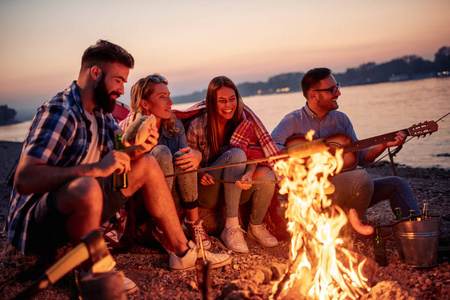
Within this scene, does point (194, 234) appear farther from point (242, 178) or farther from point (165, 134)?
point (165, 134)

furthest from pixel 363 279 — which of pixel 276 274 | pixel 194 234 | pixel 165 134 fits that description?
pixel 165 134

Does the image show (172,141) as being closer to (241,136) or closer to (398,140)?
(241,136)

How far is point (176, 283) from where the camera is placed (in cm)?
331

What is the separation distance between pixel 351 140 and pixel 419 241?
1810 mm

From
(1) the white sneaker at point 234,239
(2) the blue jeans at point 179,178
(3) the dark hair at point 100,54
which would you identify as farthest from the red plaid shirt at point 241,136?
(3) the dark hair at point 100,54

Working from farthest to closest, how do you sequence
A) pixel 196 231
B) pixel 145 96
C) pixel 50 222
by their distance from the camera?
1. pixel 145 96
2. pixel 196 231
3. pixel 50 222

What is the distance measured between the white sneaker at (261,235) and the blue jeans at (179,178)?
2.68ft

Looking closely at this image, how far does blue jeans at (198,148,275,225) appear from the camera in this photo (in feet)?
13.9

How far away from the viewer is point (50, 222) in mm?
2648

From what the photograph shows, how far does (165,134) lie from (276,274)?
6.70 ft

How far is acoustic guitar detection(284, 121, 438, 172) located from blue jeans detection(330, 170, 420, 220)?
1.63 ft

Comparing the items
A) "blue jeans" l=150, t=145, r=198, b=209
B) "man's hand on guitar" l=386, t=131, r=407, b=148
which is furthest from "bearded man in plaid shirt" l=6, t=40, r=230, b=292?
"man's hand on guitar" l=386, t=131, r=407, b=148

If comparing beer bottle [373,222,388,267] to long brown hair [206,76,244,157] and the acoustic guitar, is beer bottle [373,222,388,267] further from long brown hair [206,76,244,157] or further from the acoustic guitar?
long brown hair [206,76,244,157]

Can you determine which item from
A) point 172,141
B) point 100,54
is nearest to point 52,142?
point 100,54
